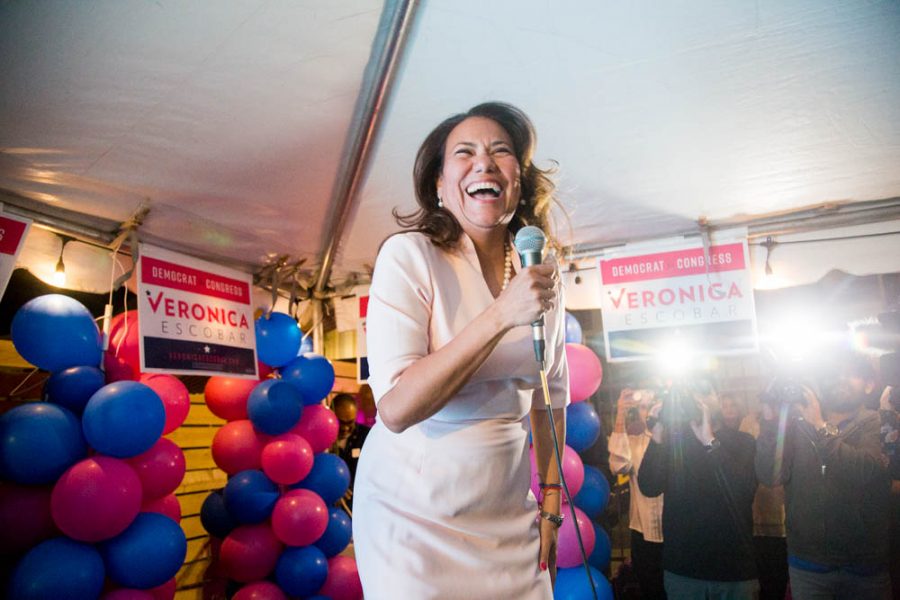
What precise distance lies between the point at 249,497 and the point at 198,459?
6.28 feet

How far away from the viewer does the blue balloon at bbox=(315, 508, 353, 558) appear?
4.73 m

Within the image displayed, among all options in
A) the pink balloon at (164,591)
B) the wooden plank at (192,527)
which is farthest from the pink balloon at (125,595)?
the wooden plank at (192,527)

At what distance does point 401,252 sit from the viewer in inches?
56.6

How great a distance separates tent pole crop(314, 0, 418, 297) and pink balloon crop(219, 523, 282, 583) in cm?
232

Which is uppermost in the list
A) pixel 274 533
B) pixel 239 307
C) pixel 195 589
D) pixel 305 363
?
pixel 239 307

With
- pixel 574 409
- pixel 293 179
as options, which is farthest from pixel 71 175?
pixel 574 409

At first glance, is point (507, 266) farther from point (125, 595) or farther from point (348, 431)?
point (348, 431)

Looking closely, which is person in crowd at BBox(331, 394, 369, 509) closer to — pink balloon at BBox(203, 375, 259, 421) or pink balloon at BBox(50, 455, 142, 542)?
pink balloon at BBox(203, 375, 259, 421)

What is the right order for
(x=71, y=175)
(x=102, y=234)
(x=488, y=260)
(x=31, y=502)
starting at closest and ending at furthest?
(x=488, y=260), (x=31, y=502), (x=71, y=175), (x=102, y=234)

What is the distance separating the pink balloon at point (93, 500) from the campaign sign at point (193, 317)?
93 centimetres

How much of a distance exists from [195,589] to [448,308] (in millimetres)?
5373

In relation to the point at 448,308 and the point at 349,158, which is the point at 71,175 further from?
the point at 448,308

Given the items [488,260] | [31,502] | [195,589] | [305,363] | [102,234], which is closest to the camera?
[488,260]

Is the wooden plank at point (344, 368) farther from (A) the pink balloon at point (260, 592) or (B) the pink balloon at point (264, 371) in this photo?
(A) the pink balloon at point (260, 592)
